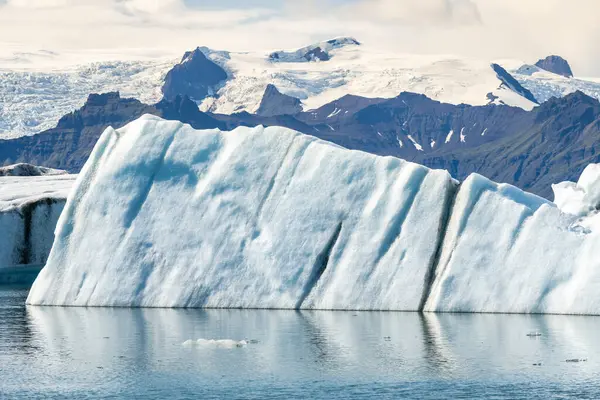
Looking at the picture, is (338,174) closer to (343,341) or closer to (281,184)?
(281,184)

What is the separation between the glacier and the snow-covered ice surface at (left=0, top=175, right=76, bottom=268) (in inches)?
822

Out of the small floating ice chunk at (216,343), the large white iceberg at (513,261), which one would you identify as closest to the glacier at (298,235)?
the large white iceberg at (513,261)

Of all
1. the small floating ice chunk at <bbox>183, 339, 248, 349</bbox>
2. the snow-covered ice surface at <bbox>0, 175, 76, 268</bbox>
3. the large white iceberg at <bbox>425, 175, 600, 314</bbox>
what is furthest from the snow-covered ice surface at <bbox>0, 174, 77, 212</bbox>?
the large white iceberg at <bbox>425, 175, 600, 314</bbox>

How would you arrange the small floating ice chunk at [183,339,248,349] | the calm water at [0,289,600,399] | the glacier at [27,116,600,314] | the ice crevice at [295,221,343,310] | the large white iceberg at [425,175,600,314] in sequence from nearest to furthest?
the calm water at [0,289,600,399]
the small floating ice chunk at [183,339,248,349]
the large white iceberg at [425,175,600,314]
the glacier at [27,116,600,314]
the ice crevice at [295,221,343,310]

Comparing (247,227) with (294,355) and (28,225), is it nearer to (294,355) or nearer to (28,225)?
(294,355)

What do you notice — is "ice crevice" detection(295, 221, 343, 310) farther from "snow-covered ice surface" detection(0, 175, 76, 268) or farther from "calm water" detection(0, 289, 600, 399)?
"snow-covered ice surface" detection(0, 175, 76, 268)

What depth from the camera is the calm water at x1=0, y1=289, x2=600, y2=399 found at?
33.7 metres

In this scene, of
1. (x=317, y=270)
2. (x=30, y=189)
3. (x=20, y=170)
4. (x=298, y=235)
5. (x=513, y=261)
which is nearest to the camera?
(x=513, y=261)

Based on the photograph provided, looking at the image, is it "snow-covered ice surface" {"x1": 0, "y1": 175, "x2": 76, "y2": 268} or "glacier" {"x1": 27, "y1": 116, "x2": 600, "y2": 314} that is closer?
"glacier" {"x1": 27, "y1": 116, "x2": 600, "y2": 314}

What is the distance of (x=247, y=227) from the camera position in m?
47.9

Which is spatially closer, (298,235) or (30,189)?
(298,235)

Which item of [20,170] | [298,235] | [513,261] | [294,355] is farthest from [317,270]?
[20,170]

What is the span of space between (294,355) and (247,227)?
32.0 ft

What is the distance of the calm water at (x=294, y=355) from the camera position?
3366cm
